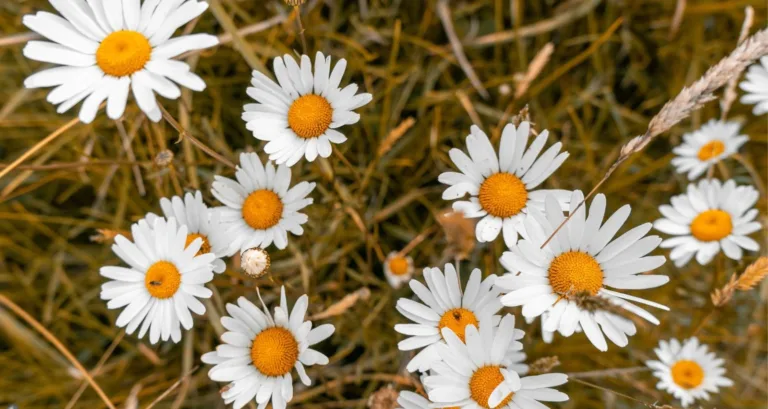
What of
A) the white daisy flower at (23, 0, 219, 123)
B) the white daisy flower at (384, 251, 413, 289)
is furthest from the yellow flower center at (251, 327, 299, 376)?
the white daisy flower at (23, 0, 219, 123)

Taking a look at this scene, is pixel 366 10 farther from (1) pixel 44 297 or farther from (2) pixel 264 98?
(1) pixel 44 297

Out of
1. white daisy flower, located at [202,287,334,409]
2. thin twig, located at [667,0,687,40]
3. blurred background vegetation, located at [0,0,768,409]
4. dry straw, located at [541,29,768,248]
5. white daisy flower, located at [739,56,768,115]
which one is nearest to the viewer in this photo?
dry straw, located at [541,29,768,248]

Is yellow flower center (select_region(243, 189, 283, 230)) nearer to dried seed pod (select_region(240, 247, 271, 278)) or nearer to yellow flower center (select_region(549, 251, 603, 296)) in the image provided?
dried seed pod (select_region(240, 247, 271, 278))

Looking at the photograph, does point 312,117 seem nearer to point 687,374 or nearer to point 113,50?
point 113,50

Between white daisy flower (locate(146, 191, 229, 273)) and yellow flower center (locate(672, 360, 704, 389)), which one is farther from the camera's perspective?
yellow flower center (locate(672, 360, 704, 389))

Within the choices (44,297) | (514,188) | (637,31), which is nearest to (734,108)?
(637,31)

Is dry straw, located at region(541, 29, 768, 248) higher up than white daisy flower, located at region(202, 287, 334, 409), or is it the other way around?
dry straw, located at region(541, 29, 768, 248)

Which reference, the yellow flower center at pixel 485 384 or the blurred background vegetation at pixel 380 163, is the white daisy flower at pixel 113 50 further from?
the yellow flower center at pixel 485 384
